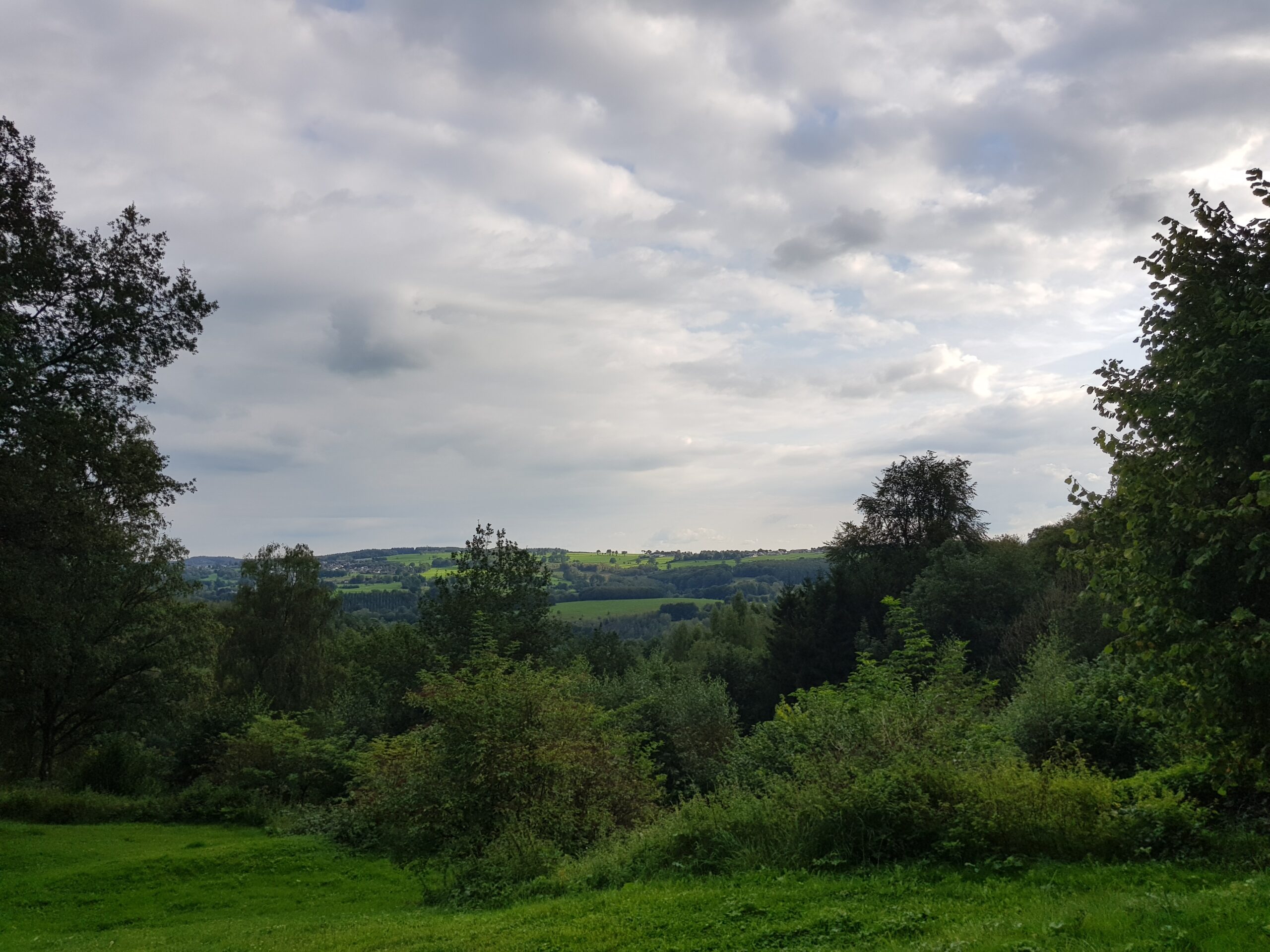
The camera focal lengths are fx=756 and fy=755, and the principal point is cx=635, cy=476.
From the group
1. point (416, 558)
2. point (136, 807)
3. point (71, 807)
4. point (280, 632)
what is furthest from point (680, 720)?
point (416, 558)

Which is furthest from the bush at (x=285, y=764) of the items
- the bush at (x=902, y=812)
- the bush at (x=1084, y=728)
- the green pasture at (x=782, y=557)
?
the green pasture at (x=782, y=557)

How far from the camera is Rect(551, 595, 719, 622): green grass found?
129 metres

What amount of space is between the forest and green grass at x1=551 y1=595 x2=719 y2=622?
91738 millimetres

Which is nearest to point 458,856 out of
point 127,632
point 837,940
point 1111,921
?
point 837,940

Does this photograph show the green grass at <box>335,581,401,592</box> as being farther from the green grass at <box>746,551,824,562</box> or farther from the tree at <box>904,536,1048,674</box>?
the tree at <box>904,536,1048,674</box>

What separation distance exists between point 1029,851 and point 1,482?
1751 cm

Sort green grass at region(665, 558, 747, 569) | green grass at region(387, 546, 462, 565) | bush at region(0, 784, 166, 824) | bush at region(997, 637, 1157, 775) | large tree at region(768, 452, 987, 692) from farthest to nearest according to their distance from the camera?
green grass at region(665, 558, 747, 569) → green grass at region(387, 546, 462, 565) → large tree at region(768, 452, 987, 692) → bush at region(0, 784, 166, 824) → bush at region(997, 637, 1157, 775)

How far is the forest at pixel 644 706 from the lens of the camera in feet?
27.7

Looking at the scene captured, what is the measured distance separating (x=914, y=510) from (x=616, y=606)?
98849mm

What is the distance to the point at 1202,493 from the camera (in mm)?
8766

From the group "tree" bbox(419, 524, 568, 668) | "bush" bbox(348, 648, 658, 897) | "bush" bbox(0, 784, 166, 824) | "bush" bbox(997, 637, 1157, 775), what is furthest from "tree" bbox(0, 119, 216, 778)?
"bush" bbox(997, 637, 1157, 775)

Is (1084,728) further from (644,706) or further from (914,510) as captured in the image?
(914,510)

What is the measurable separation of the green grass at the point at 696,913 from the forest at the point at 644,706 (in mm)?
276

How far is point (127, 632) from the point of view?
28219mm
